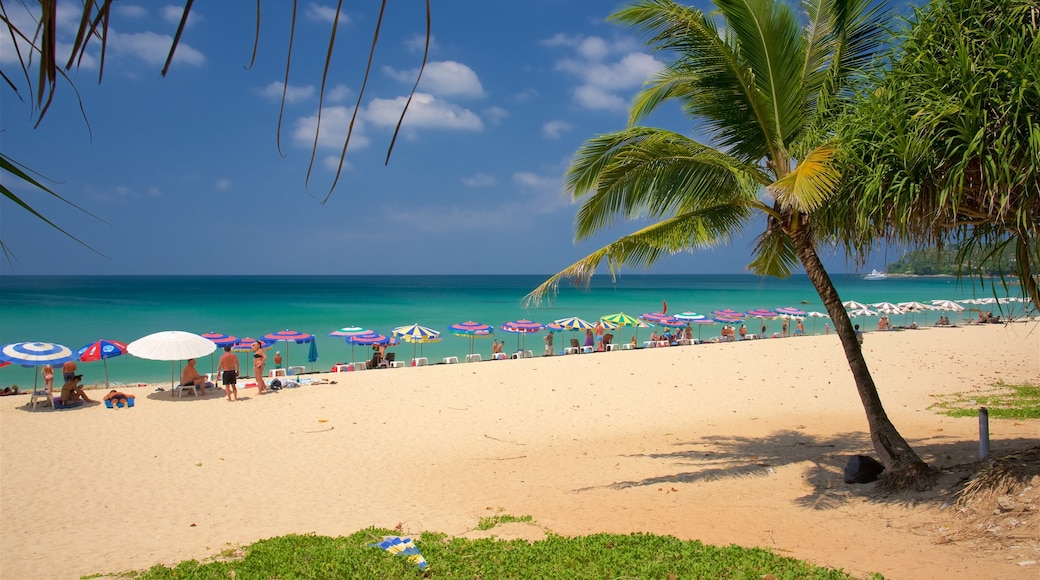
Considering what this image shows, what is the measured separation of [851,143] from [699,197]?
5.76ft

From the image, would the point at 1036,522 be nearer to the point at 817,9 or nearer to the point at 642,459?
the point at 642,459

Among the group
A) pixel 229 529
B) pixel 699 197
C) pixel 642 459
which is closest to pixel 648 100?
pixel 699 197

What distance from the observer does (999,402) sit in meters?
10.5

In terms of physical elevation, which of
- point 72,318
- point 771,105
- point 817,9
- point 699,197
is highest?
point 817,9

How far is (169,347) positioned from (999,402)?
16.0m

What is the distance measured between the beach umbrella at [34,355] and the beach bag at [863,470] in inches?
532

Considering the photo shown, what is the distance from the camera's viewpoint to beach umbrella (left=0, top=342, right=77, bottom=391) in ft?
37.3

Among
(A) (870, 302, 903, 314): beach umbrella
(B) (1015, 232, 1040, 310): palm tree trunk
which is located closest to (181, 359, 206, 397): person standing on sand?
(B) (1015, 232, 1040, 310): palm tree trunk

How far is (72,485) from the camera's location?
7.75 metres

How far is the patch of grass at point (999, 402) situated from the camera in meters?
9.23

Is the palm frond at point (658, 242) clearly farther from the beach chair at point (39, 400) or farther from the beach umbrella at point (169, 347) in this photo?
the beach chair at point (39, 400)

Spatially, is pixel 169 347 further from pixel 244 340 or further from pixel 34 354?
pixel 244 340

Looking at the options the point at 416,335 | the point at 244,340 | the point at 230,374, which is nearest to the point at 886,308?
the point at 416,335

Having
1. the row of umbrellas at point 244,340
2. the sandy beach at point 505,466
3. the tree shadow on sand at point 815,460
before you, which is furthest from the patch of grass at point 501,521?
the row of umbrellas at point 244,340
